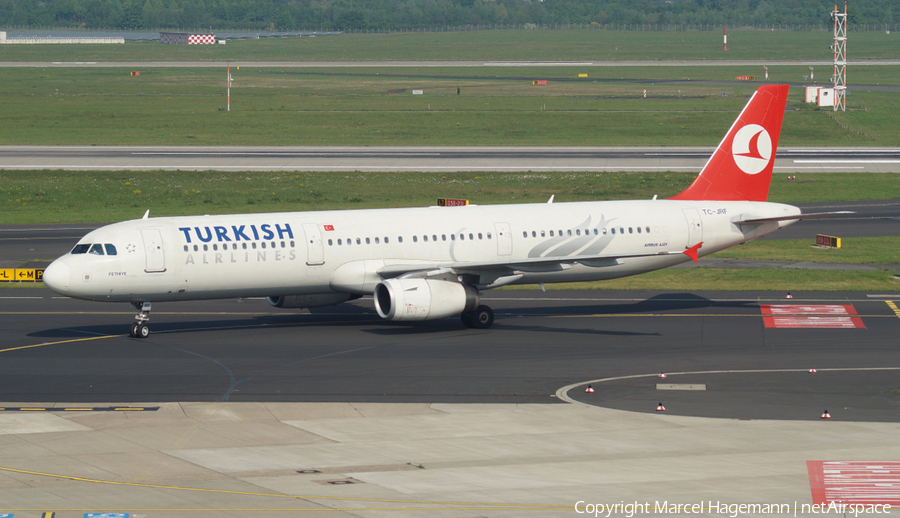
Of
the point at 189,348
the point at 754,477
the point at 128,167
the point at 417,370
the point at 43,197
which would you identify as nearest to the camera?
the point at 754,477

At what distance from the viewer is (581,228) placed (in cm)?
4512

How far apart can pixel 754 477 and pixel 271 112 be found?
121m

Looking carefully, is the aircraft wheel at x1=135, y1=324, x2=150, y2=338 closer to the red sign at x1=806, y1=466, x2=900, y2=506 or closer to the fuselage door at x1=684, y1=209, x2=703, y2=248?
the fuselage door at x1=684, y1=209, x2=703, y2=248

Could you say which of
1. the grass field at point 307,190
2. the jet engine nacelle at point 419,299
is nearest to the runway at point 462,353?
the jet engine nacelle at point 419,299

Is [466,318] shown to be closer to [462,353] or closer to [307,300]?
[462,353]

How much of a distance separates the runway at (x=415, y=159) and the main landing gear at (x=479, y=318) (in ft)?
160

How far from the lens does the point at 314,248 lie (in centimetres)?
4150

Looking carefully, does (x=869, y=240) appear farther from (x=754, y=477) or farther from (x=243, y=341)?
(x=754, y=477)

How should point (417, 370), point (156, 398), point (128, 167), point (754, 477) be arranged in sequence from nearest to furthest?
point (754, 477) → point (156, 398) → point (417, 370) → point (128, 167)

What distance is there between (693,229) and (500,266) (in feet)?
32.7

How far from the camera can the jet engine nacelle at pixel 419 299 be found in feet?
132

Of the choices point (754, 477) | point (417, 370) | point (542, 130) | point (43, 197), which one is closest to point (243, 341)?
point (417, 370)

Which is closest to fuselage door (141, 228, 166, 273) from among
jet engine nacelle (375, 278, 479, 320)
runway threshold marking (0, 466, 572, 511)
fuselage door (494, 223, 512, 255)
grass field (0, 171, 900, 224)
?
jet engine nacelle (375, 278, 479, 320)

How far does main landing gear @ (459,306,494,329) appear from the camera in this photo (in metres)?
43.0
